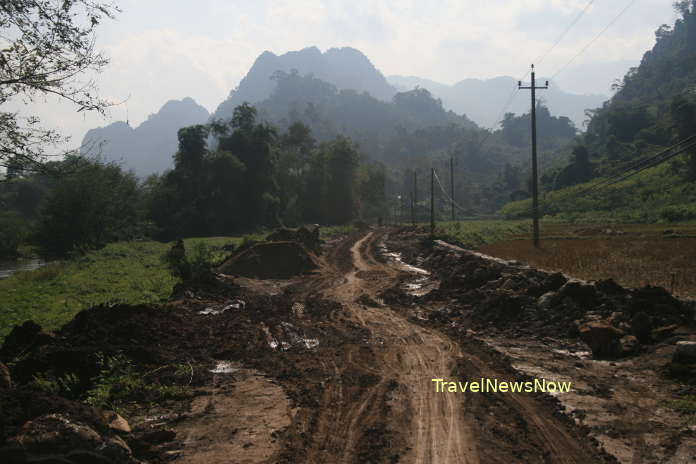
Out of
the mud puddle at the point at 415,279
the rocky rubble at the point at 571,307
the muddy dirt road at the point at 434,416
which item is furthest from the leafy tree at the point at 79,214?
the muddy dirt road at the point at 434,416

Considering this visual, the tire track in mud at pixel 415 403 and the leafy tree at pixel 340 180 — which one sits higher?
the leafy tree at pixel 340 180

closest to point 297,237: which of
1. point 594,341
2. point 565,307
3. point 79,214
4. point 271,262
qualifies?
point 271,262

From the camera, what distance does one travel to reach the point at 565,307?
10891mm

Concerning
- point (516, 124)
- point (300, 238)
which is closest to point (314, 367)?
point (300, 238)

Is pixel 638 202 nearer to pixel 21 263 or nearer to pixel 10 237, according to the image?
pixel 21 263

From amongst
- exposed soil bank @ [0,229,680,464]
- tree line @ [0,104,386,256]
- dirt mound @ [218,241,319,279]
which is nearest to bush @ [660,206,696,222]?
dirt mound @ [218,241,319,279]

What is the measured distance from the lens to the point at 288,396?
725 cm

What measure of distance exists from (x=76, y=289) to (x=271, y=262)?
8.29 m

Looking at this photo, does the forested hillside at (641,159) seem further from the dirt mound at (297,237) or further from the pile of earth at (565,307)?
the dirt mound at (297,237)

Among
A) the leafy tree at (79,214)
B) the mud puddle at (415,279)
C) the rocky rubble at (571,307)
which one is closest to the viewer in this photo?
the rocky rubble at (571,307)

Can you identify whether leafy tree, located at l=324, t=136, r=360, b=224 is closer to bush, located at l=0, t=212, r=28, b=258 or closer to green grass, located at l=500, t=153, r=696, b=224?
green grass, located at l=500, t=153, r=696, b=224

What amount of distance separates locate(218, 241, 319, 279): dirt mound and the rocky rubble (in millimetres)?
8551

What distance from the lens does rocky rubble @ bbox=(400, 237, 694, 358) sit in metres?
8.93

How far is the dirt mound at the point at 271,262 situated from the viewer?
20.9 m
